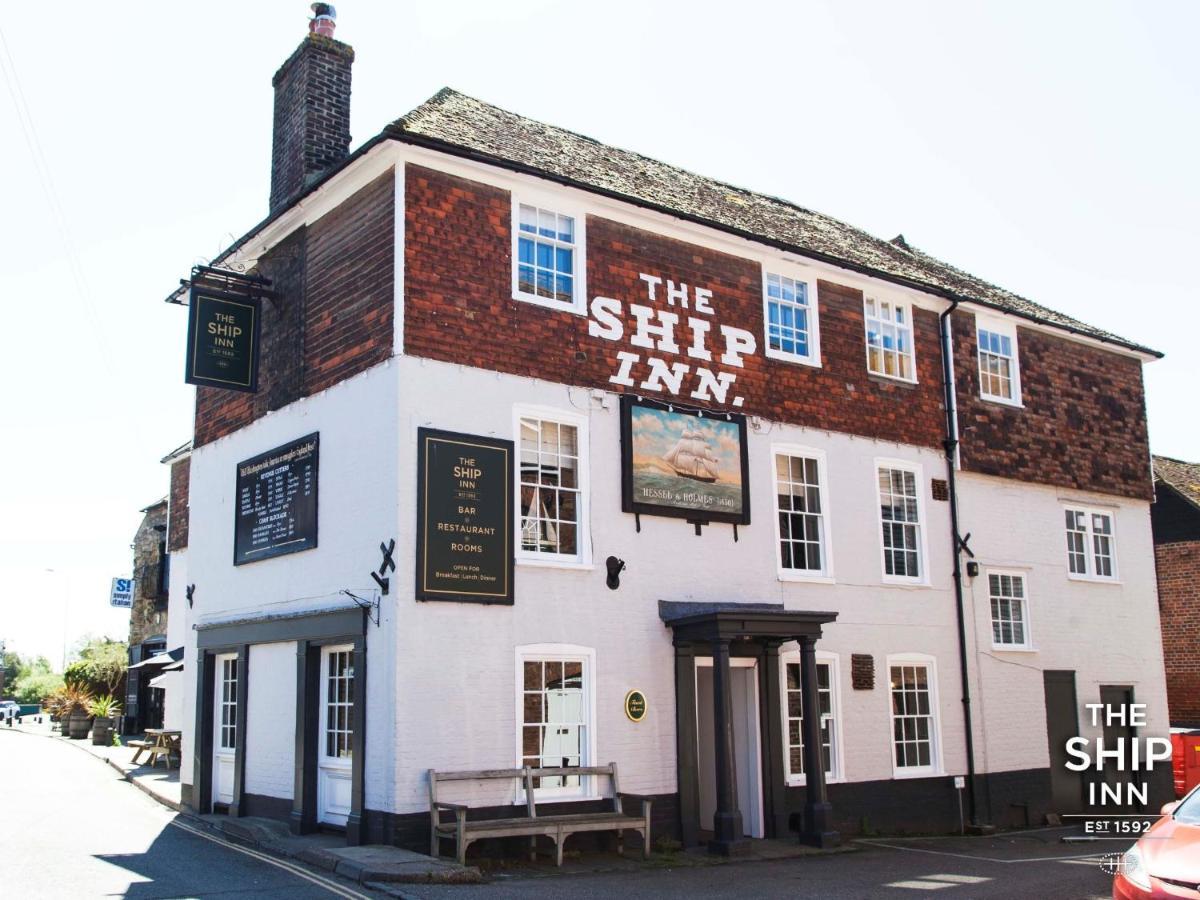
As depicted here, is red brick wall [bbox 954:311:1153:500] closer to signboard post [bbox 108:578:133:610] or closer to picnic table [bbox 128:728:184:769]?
picnic table [bbox 128:728:184:769]

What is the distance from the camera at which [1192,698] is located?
27.3 meters

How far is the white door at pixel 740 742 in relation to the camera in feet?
51.6

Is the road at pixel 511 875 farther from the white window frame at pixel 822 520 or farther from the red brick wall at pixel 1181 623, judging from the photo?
the red brick wall at pixel 1181 623

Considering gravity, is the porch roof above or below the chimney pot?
below

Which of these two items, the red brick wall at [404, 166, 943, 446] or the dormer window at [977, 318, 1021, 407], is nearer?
Answer: the red brick wall at [404, 166, 943, 446]

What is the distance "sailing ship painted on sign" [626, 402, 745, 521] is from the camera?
1546 centimetres

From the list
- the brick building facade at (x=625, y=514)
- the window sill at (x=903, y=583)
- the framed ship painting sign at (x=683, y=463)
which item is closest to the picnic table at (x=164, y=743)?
the brick building facade at (x=625, y=514)

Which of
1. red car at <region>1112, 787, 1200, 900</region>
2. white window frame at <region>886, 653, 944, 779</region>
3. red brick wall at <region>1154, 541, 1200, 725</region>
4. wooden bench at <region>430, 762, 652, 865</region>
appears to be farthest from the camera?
red brick wall at <region>1154, 541, 1200, 725</region>

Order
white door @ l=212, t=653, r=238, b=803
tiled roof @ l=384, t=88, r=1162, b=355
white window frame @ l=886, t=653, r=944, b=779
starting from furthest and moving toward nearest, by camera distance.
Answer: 1. white window frame @ l=886, t=653, r=944, b=779
2. white door @ l=212, t=653, r=238, b=803
3. tiled roof @ l=384, t=88, r=1162, b=355

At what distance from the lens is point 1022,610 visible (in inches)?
792

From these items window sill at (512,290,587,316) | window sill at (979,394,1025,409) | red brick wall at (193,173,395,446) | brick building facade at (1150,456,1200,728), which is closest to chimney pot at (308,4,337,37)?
red brick wall at (193,173,395,446)

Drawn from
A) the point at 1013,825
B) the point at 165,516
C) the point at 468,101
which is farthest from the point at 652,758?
the point at 165,516

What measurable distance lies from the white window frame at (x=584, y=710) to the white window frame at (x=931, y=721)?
5.61m

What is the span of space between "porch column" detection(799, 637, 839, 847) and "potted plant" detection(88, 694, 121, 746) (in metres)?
22.9
